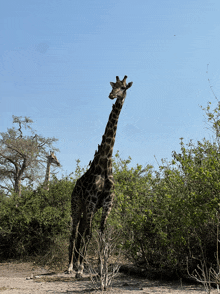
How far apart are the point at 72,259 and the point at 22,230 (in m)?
3.35

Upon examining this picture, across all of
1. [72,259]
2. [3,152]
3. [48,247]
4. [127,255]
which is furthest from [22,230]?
[3,152]

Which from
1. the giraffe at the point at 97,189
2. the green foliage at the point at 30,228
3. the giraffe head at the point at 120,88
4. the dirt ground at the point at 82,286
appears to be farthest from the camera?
the green foliage at the point at 30,228

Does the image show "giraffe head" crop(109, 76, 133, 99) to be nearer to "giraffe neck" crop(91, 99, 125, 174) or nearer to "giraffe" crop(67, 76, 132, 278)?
"giraffe" crop(67, 76, 132, 278)

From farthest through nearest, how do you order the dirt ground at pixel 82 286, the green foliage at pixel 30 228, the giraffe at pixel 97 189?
the green foliage at pixel 30 228
the giraffe at pixel 97 189
the dirt ground at pixel 82 286

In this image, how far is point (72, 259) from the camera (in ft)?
26.0

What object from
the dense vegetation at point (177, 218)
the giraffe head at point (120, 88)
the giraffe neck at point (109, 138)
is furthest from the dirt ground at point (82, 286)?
the giraffe head at point (120, 88)

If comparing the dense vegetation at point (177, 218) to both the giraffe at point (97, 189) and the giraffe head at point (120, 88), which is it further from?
the giraffe head at point (120, 88)

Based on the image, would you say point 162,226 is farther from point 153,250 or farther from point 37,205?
point 37,205

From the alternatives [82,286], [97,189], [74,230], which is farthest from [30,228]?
[82,286]

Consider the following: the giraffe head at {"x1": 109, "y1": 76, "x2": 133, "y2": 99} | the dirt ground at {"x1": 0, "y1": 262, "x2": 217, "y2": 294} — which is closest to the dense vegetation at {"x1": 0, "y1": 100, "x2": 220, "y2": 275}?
the dirt ground at {"x1": 0, "y1": 262, "x2": 217, "y2": 294}

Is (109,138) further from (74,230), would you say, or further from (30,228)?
(30,228)

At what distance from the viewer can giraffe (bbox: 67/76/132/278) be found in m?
7.42

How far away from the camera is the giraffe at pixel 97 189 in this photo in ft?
24.3

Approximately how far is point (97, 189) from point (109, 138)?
4.37 ft
